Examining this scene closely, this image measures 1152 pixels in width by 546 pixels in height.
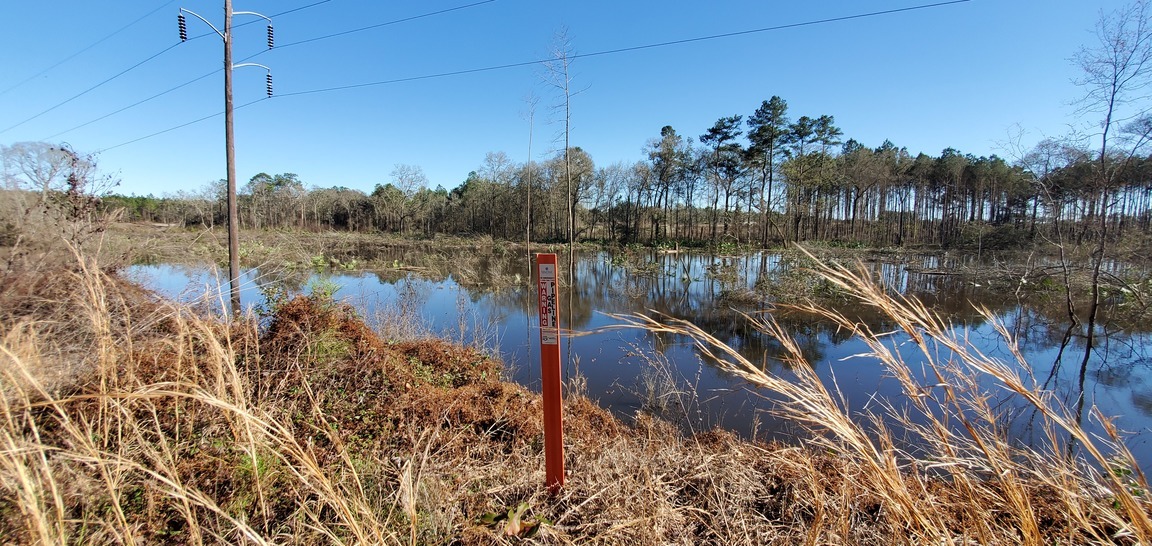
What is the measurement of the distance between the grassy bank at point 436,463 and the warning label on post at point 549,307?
101cm

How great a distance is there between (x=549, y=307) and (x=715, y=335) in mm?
7994

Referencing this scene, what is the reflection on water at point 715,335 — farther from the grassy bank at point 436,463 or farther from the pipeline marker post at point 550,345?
the grassy bank at point 436,463

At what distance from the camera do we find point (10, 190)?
757cm

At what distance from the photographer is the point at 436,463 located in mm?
3176

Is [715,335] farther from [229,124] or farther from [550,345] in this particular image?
[229,124]

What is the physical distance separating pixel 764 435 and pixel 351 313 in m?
5.79

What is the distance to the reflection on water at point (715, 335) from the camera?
214 inches

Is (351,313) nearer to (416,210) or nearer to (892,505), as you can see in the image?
(892,505)

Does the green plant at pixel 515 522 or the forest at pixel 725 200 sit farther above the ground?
the forest at pixel 725 200

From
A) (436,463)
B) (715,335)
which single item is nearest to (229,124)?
(436,463)

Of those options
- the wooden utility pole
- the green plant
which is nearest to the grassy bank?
the green plant

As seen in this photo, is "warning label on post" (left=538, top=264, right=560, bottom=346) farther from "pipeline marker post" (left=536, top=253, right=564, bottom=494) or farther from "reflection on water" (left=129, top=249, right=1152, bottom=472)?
"reflection on water" (left=129, top=249, right=1152, bottom=472)

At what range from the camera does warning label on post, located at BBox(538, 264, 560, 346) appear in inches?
99.7

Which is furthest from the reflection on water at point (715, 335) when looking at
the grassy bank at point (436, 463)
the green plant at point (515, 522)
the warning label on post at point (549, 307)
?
the green plant at point (515, 522)
